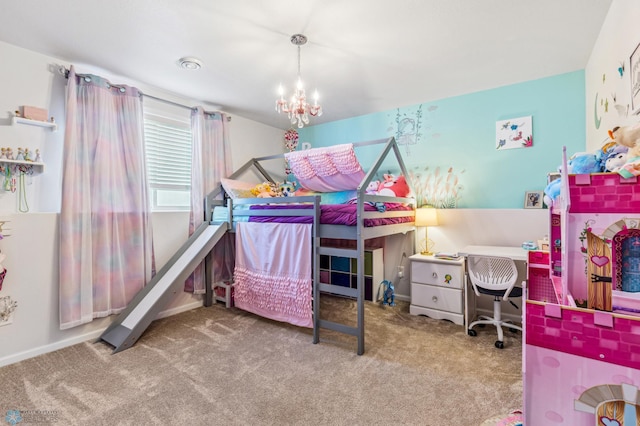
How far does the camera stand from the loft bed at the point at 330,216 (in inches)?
93.7

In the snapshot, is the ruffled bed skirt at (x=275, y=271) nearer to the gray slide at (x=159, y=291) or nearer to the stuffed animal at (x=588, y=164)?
the gray slide at (x=159, y=291)

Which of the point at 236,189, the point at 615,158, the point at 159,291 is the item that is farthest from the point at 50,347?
the point at 615,158

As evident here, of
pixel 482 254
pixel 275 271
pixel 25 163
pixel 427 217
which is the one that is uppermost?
pixel 25 163

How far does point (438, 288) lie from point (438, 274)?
0.15m

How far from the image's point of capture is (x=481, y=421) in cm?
158

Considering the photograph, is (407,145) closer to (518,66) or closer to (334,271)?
(518,66)

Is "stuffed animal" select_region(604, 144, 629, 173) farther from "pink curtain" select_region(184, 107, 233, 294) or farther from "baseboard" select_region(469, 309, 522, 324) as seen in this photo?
"pink curtain" select_region(184, 107, 233, 294)

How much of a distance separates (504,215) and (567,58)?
4.92 ft

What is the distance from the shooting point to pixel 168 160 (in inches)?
133

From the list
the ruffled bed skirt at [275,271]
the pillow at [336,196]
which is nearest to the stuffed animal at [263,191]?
the pillow at [336,196]

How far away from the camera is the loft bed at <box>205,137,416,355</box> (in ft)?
7.80

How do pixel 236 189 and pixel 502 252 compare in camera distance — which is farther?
pixel 236 189

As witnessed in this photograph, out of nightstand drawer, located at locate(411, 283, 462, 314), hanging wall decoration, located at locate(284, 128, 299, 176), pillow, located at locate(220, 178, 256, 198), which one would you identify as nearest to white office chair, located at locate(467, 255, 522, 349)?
nightstand drawer, located at locate(411, 283, 462, 314)

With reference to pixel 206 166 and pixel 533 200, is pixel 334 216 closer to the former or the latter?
pixel 206 166
